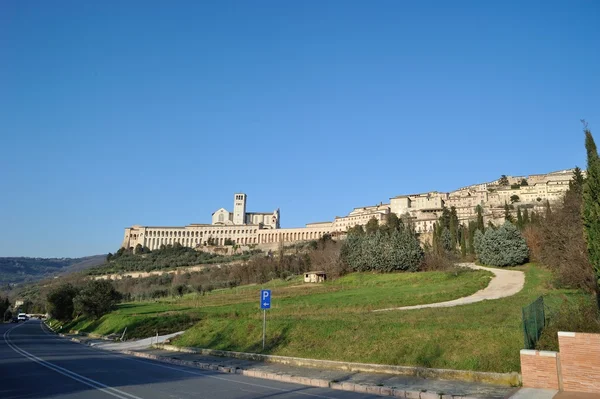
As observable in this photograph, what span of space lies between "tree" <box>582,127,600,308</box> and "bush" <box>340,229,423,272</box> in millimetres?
44575

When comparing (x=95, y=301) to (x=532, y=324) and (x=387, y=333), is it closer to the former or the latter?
(x=387, y=333)

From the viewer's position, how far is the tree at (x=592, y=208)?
1229 centimetres

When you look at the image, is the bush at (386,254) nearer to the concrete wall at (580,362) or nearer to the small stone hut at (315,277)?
the small stone hut at (315,277)

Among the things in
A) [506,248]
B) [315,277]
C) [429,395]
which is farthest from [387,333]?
[315,277]

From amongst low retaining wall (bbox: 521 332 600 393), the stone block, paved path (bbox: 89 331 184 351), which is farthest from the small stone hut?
low retaining wall (bbox: 521 332 600 393)

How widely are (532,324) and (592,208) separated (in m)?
3.93

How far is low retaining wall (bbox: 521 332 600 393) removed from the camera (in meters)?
9.83

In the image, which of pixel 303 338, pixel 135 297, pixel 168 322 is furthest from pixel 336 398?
pixel 135 297

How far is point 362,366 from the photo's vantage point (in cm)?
1394

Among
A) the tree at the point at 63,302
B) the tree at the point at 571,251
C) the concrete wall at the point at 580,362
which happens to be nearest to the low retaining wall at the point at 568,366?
the concrete wall at the point at 580,362

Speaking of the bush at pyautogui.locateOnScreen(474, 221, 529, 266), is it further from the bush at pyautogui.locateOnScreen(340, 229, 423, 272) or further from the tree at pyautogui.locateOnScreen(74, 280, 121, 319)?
the tree at pyautogui.locateOnScreen(74, 280, 121, 319)

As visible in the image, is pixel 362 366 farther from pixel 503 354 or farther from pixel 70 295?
pixel 70 295

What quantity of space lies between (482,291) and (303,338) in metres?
22.6

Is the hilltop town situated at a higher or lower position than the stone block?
higher
